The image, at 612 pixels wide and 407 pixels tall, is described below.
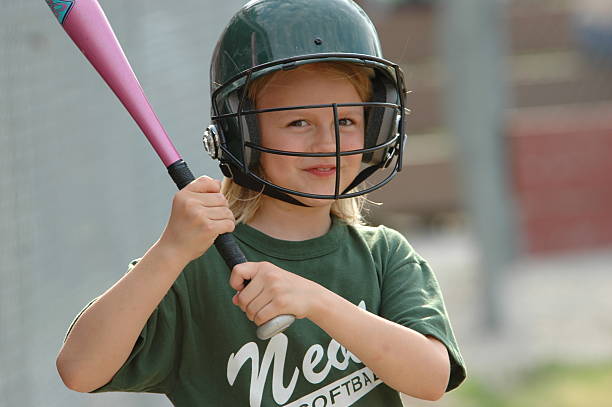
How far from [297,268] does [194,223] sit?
34cm

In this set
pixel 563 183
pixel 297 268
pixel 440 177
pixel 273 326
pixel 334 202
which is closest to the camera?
pixel 273 326

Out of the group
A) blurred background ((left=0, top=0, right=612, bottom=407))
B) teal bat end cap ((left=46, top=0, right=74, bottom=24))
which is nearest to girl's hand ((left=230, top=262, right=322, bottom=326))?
A: teal bat end cap ((left=46, top=0, right=74, bottom=24))

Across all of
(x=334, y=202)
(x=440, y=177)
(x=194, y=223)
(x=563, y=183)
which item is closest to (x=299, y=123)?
(x=334, y=202)

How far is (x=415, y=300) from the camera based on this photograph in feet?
7.05

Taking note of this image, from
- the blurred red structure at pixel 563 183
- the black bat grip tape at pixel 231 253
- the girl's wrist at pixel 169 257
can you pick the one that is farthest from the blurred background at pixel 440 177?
the girl's wrist at pixel 169 257

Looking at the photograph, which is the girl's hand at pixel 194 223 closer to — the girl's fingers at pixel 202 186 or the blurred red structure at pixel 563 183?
the girl's fingers at pixel 202 186

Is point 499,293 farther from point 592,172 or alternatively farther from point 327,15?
point 327,15

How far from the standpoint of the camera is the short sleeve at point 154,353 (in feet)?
6.48

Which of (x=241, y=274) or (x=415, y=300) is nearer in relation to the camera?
(x=241, y=274)

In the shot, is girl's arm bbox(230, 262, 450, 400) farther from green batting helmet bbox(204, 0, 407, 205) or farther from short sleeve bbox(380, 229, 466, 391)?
green batting helmet bbox(204, 0, 407, 205)

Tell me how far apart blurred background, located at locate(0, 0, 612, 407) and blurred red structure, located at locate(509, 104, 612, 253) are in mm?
15

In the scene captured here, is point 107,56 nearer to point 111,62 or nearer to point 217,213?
point 111,62

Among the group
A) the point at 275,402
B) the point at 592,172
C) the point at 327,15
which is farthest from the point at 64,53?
the point at 592,172

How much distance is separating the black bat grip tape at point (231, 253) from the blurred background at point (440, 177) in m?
0.94
